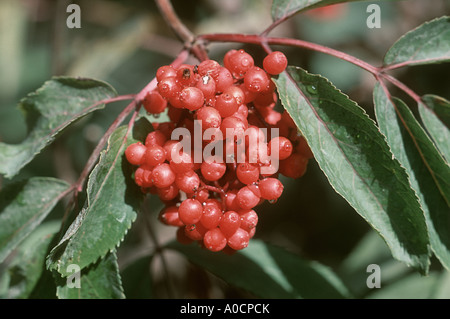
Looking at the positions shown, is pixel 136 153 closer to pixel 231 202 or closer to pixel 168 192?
pixel 168 192

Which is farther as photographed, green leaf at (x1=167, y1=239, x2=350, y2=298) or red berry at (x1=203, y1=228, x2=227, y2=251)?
green leaf at (x1=167, y1=239, x2=350, y2=298)

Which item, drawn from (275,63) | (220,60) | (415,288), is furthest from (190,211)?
(220,60)

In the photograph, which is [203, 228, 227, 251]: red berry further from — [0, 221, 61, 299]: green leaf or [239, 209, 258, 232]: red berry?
[0, 221, 61, 299]: green leaf

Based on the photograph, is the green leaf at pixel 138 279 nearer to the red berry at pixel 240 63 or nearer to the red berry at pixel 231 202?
the red berry at pixel 231 202

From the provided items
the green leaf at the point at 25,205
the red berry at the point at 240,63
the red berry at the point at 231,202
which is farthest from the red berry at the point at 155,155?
the green leaf at the point at 25,205

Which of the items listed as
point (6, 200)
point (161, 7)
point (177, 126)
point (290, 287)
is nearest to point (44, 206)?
point (6, 200)

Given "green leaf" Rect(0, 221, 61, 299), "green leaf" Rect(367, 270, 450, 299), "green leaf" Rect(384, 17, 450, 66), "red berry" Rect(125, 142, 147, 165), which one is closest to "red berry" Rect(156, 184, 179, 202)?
"red berry" Rect(125, 142, 147, 165)
